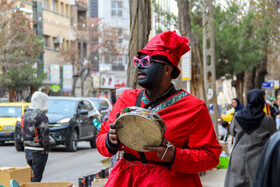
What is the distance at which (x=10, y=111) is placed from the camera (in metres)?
21.4

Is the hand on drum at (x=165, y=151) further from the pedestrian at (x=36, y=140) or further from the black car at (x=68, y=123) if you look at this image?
the black car at (x=68, y=123)

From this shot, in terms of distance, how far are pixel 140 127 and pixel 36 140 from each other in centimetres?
506

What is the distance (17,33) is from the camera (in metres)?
40.7

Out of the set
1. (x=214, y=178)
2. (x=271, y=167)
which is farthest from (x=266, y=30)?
(x=271, y=167)

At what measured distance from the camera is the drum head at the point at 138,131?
9.54 ft

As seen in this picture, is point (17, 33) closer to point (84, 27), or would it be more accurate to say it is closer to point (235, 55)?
point (235, 55)

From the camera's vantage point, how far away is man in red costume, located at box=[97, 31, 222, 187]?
10.3 feet

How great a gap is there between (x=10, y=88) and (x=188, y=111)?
42.4 meters

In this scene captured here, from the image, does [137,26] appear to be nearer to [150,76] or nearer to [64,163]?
[150,76]

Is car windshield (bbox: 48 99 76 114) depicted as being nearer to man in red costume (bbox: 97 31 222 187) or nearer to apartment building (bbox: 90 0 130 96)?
man in red costume (bbox: 97 31 222 187)

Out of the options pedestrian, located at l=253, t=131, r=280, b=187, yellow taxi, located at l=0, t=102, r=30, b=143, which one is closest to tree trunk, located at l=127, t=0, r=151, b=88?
pedestrian, located at l=253, t=131, r=280, b=187

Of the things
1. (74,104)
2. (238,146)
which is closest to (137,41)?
(238,146)

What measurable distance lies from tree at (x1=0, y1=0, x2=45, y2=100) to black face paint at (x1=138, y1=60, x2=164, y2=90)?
116ft

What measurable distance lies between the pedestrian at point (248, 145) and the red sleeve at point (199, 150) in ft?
13.7
